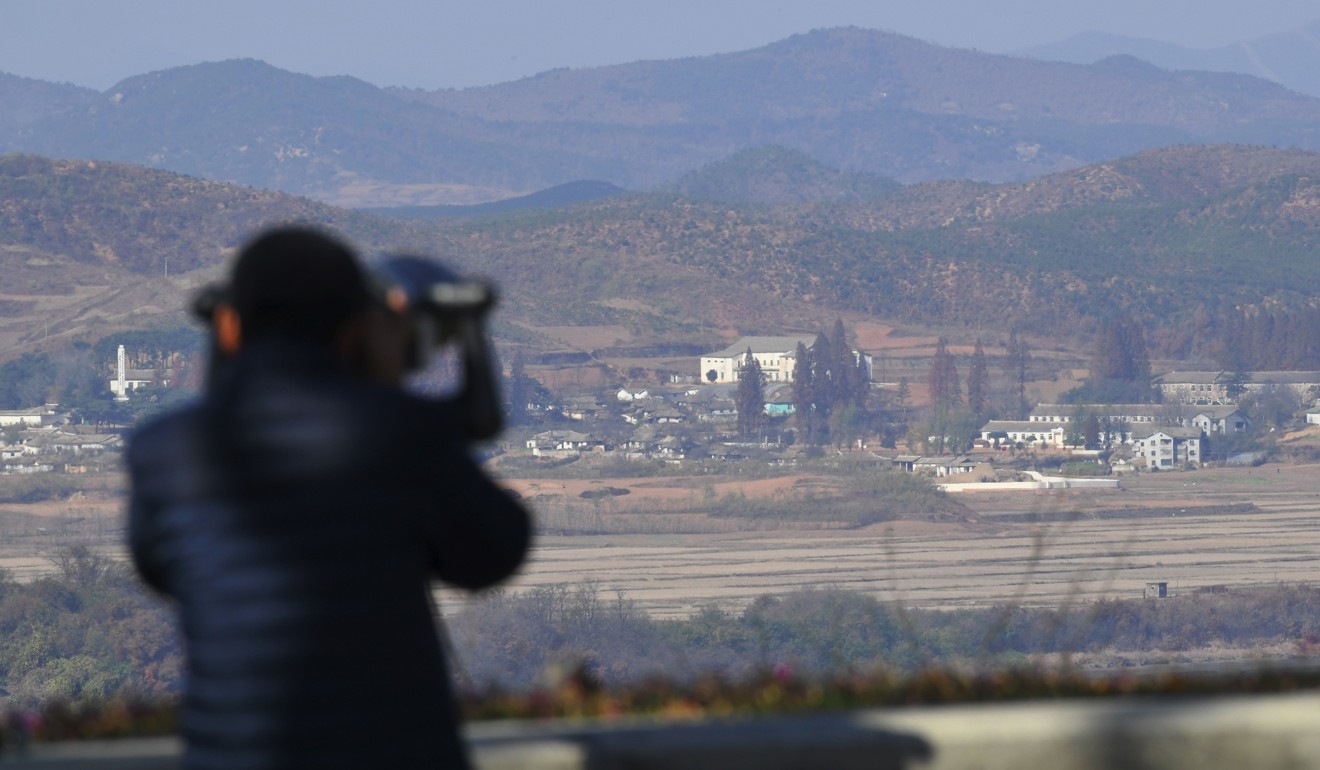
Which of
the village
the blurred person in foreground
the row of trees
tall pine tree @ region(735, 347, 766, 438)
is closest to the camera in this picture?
the blurred person in foreground

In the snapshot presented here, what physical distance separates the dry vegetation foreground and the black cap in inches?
2073

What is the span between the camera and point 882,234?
185 m

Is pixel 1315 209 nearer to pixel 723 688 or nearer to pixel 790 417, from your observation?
pixel 790 417

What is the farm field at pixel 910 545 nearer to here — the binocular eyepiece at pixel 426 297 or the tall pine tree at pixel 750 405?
the tall pine tree at pixel 750 405

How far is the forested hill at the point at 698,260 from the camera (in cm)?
15288

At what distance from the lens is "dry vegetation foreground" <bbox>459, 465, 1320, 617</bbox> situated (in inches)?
2579

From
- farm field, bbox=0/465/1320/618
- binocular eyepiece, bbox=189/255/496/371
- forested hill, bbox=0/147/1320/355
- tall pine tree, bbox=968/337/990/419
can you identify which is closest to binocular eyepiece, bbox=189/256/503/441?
binocular eyepiece, bbox=189/255/496/371

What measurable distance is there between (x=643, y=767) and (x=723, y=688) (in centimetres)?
100

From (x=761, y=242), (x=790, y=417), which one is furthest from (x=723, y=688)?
(x=761, y=242)

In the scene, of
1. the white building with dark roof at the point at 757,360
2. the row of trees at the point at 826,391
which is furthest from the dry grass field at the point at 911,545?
the white building with dark roof at the point at 757,360

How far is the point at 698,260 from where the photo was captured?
157875mm

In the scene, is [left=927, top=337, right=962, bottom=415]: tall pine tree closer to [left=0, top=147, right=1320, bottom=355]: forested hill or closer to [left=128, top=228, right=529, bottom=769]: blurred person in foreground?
[left=0, top=147, right=1320, bottom=355]: forested hill

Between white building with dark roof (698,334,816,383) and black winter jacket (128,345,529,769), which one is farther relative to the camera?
white building with dark roof (698,334,816,383)

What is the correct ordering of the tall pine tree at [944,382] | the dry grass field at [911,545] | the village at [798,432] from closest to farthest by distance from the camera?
the dry grass field at [911,545]
the village at [798,432]
the tall pine tree at [944,382]
